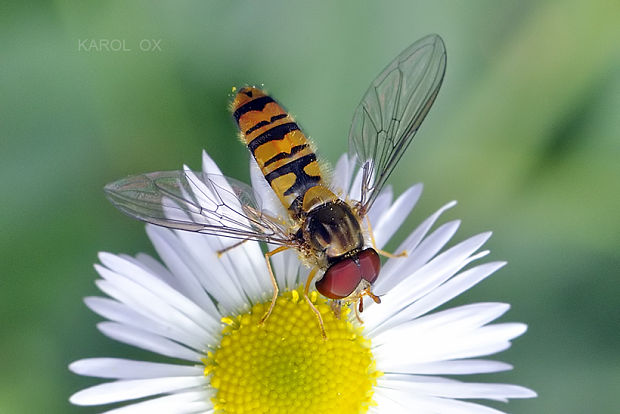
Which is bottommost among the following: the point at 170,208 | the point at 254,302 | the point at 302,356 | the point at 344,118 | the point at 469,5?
the point at 302,356

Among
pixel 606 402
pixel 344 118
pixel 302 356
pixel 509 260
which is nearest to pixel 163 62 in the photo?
pixel 344 118

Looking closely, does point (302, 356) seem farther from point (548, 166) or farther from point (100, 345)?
point (548, 166)

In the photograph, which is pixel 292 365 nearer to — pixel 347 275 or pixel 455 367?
pixel 347 275

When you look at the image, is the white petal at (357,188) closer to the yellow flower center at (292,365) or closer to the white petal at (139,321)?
the yellow flower center at (292,365)

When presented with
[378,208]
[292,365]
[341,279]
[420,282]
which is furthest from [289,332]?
[378,208]

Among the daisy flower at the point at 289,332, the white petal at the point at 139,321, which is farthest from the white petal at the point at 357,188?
the white petal at the point at 139,321

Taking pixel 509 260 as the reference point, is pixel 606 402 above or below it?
below

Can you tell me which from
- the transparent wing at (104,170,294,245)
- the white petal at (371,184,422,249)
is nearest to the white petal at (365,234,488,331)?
the white petal at (371,184,422,249)

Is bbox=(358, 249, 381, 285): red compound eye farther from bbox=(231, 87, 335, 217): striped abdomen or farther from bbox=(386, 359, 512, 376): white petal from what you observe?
bbox=(386, 359, 512, 376): white petal
